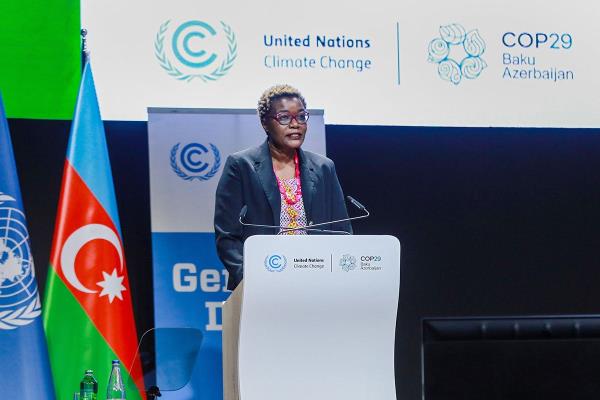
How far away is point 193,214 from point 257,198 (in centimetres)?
58

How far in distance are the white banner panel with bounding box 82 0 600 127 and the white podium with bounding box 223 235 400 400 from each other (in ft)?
7.13

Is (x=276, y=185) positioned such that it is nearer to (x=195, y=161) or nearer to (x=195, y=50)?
(x=195, y=161)

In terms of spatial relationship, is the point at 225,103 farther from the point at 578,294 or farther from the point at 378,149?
the point at 578,294

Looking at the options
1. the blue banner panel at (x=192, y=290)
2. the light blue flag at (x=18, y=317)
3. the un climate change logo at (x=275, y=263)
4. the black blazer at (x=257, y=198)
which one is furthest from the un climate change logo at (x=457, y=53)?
the un climate change logo at (x=275, y=263)

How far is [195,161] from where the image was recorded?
5.01 meters

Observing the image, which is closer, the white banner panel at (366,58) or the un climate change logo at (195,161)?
the un climate change logo at (195,161)

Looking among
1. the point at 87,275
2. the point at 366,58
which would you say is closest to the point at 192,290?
the point at 87,275

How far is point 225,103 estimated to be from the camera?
17.1 feet

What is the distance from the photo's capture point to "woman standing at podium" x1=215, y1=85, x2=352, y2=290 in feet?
14.6

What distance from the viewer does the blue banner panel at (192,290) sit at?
4.77m

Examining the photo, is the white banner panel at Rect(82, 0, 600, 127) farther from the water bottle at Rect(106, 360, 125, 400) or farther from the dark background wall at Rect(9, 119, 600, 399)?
the water bottle at Rect(106, 360, 125, 400)

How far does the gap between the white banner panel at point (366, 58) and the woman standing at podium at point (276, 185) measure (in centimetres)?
51

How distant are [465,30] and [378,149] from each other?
2.69ft

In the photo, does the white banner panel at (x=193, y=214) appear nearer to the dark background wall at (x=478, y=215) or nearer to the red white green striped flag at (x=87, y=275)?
the red white green striped flag at (x=87, y=275)
